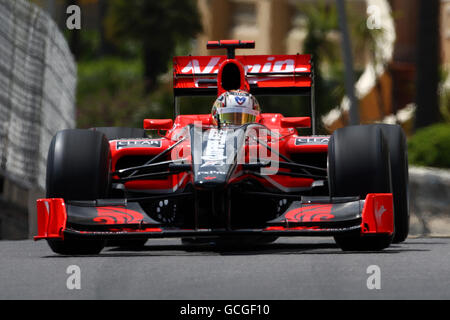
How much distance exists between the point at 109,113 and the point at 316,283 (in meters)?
32.2

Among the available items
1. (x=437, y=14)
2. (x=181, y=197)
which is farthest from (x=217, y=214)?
(x=437, y=14)

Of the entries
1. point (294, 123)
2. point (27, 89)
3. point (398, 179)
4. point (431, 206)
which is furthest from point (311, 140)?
point (431, 206)

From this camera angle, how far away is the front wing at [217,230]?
11.0 meters

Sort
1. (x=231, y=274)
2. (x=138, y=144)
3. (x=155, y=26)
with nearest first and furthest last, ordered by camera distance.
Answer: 1. (x=231, y=274)
2. (x=138, y=144)
3. (x=155, y=26)

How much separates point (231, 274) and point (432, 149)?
516 inches

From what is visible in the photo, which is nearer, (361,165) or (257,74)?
Answer: (361,165)

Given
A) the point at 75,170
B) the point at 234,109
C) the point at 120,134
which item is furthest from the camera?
the point at 120,134

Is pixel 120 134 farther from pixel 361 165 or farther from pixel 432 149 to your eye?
pixel 432 149

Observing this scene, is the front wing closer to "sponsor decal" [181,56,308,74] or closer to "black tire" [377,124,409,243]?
"black tire" [377,124,409,243]

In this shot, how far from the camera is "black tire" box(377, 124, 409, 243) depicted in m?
12.5

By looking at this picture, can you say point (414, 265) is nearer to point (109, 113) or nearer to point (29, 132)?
point (29, 132)

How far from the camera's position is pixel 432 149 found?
70.6 ft

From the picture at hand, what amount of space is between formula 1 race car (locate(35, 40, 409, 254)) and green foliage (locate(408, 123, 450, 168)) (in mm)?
8657

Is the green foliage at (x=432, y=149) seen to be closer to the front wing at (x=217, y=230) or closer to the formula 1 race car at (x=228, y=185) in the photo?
the formula 1 race car at (x=228, y=185)
